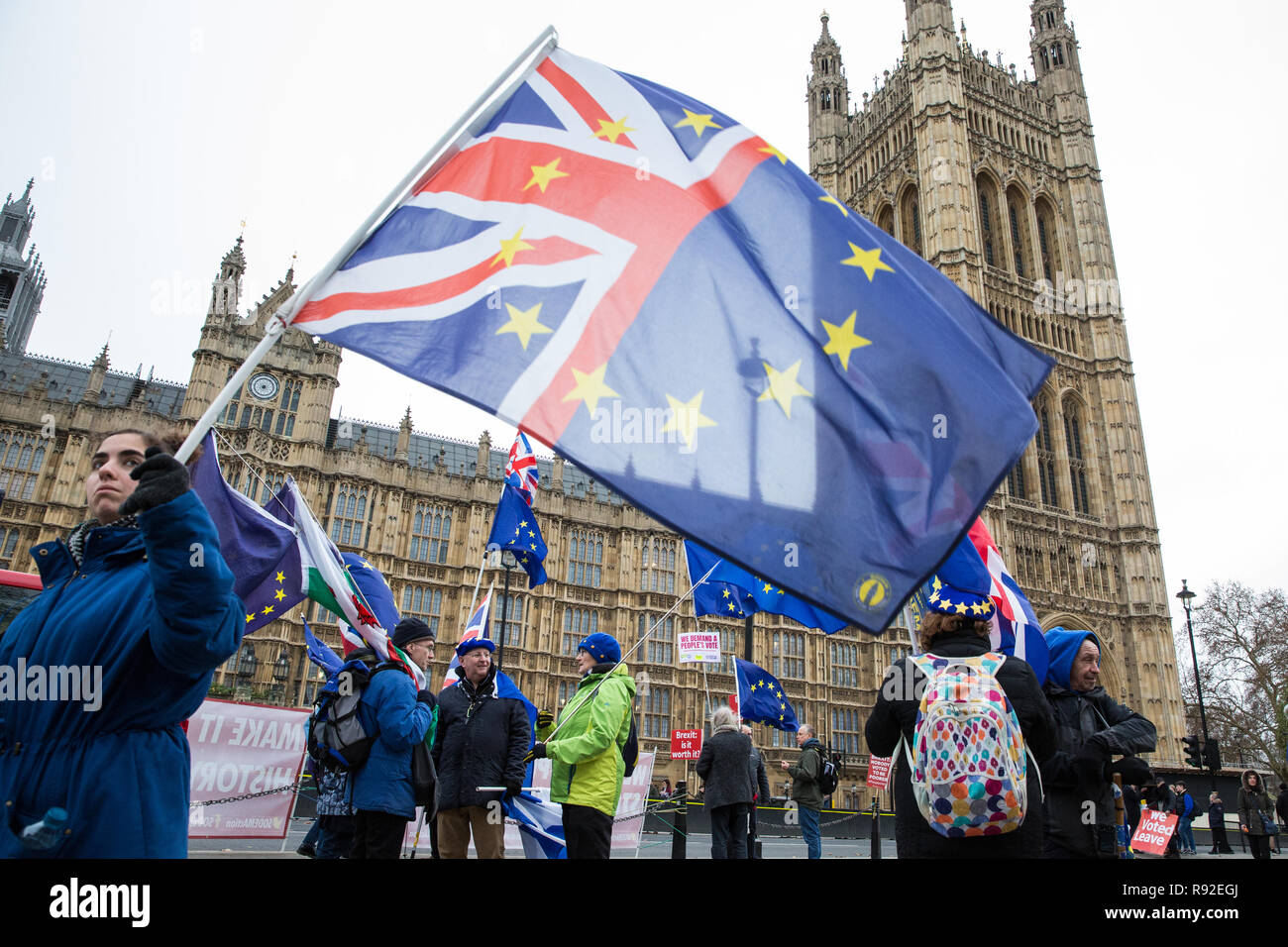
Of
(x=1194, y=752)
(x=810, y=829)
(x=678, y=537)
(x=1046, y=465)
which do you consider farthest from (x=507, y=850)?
(x=1046, y=465)

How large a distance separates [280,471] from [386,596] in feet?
75.9

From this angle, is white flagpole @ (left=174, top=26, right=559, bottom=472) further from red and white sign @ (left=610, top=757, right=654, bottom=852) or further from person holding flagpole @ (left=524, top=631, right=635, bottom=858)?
red and white sign @ (left=610, top=757, right=654, bottom=852)

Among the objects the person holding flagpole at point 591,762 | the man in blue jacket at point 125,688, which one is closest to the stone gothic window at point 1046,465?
the person holding flagpole at point 591,762

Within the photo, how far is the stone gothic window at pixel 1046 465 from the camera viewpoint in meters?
43.8

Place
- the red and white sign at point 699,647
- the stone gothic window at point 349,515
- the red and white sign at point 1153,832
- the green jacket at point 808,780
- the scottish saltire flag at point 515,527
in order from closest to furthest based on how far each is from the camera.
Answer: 1. the green jacket at point 808,780
2. the red and white sign at point 1153,832
3. the scottish saltire flag at point 515,527
4. the red and white sign at point 699,647
5. the stone gothic window at point 349,515

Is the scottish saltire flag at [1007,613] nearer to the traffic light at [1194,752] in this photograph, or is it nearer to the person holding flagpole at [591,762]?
the person holding flagpole at [591,762]

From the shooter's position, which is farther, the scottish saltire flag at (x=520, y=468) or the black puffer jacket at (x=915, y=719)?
the scottish saltire flag at (x=520, y=468)

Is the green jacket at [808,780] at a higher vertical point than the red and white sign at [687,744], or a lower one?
lower

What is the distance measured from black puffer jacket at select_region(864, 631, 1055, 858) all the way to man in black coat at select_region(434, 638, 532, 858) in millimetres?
2717

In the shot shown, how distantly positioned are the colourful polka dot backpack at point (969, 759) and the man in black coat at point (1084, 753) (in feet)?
3.50

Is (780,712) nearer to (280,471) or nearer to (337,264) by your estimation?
(337,264)

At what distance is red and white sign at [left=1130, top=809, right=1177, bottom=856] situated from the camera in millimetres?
9844

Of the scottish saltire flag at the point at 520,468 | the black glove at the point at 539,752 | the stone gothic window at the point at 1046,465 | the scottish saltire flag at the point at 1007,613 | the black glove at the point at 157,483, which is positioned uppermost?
the stone gothic window at the point at 1046,465
